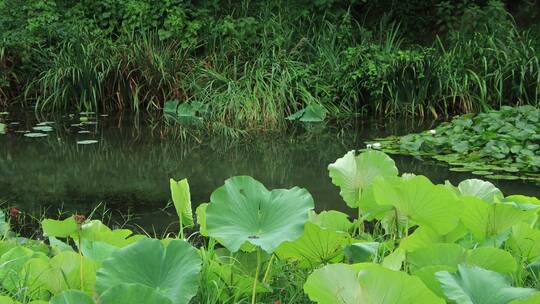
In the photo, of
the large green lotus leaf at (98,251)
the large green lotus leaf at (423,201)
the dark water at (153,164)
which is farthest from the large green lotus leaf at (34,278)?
the dark water at (153,164)

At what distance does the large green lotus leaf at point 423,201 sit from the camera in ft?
6.43

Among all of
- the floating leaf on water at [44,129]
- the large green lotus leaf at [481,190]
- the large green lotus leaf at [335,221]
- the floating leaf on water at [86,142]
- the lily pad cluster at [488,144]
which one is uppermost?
the large green lotus leaf at [481,190]

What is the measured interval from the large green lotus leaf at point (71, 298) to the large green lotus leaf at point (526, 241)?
1100 mm

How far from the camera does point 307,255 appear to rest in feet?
6.85

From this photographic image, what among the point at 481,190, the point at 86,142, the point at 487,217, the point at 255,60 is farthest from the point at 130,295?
the point at 255,60

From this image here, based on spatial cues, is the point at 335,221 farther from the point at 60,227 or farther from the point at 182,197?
the point at 60,227

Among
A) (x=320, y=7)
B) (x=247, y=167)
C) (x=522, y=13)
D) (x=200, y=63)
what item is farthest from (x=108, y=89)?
(x=522, y=13)

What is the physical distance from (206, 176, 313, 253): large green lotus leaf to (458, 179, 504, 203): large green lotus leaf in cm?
68

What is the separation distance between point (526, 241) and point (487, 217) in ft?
0.37

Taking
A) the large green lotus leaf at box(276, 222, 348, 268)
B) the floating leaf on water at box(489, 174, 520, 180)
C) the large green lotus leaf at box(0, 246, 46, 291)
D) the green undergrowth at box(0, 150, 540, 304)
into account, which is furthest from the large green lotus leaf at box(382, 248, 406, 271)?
the floating leaf on water at box(489, 174, 520, 180)

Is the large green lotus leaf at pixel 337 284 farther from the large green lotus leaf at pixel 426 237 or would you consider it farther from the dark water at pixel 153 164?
the dark water at pixel 153 164

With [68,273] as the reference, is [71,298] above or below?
above

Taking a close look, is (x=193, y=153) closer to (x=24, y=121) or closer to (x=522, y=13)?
(x=24, y=121)

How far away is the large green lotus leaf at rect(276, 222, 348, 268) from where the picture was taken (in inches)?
78.8
